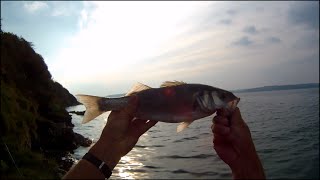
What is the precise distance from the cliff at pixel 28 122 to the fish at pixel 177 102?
422 inches

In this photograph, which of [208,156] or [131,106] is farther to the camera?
[208,156]

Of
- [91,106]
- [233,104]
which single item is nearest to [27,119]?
[91,106]

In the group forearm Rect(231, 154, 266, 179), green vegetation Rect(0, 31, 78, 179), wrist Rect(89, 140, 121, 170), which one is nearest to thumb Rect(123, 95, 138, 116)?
wrist Rect(89, 140, 121, 170)

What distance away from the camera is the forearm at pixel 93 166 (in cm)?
303

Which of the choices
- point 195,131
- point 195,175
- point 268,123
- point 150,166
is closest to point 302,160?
point 195,175

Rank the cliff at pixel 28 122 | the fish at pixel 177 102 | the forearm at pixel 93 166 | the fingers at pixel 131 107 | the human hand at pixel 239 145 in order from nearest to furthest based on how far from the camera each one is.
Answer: the forearm at pixel 93 166, the human hand at pixel 239 145, the fish at pixel 177 102, the fingers at pixel 131 107, the cliff at pixel 28 122

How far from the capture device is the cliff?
16083 millimetres

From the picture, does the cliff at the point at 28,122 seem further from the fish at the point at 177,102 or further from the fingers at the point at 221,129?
the fingers at the point at 221,129

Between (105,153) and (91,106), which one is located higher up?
(91,106)

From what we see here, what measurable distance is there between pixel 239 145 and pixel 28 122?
Result: 2363 centimetres

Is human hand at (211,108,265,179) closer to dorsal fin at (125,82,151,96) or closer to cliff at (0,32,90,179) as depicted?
dorsal fin at (125,82,151,96)

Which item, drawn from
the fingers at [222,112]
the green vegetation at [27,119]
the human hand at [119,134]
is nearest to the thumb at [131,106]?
the human hand at [119,134]

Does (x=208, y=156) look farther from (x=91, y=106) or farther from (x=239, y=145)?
(x=239, y=145)

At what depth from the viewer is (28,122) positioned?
24.9m
